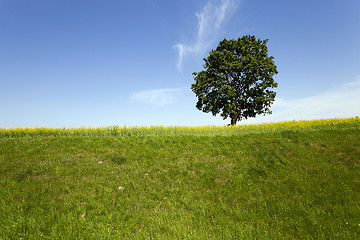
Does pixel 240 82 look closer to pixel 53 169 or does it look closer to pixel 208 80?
pixel 208 80

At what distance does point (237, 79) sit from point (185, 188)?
2775 centimetres

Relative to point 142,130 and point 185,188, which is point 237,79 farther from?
point 185,188

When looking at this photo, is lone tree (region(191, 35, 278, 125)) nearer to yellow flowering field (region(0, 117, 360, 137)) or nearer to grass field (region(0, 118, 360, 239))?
yellow flowering field (region(0, 117, 360, 137))

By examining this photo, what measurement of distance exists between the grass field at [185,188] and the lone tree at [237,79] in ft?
57.5

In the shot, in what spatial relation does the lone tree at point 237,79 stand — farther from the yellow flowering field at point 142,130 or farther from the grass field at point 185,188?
the grass field at point 185,188

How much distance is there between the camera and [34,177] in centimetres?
1091

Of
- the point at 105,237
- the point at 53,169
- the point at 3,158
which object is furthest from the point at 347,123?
the point at 3,158

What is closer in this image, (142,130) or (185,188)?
(185,188)

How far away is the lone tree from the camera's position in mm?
32156

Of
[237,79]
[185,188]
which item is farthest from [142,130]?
[237,79]

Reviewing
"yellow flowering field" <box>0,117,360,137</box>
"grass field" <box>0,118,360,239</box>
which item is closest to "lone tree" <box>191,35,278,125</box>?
"yellow flowering field" <box>0,117,360,137</box>

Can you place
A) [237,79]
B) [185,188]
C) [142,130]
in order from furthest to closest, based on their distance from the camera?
1. [237,79]
2. [142,130]
3. [185,188]

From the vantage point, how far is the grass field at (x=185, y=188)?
711cm

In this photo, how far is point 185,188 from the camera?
9766 mm
